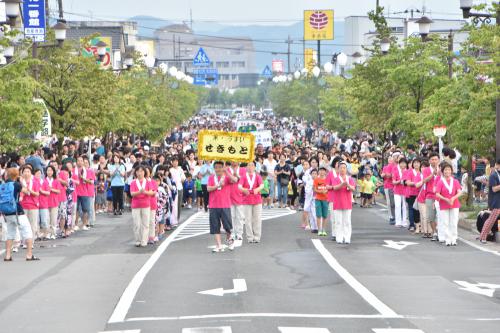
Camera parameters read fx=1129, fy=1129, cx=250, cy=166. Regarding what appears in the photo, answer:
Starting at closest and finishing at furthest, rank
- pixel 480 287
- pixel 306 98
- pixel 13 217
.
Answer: pixel 480 287
pixel 13 217
pixel 306 98

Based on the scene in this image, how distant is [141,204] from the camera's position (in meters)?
23.5

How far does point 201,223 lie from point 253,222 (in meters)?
5.74

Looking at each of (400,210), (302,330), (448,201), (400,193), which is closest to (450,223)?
(448,201)

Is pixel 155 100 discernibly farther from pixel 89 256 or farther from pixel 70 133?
pixel 89 256

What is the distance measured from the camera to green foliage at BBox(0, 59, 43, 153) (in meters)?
27.6

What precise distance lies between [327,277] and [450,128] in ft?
38.3

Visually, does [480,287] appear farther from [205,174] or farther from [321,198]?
[205,174]

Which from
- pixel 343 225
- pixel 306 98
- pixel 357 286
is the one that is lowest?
pixel 357 286

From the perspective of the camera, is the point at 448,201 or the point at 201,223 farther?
the point at 201,223

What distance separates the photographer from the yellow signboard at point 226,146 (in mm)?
23625

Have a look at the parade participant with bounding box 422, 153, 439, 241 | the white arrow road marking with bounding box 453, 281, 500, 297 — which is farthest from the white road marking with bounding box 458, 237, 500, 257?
the white arrow road marking with bounding box 453, 281, 500, 297

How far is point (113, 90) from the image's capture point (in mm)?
39031

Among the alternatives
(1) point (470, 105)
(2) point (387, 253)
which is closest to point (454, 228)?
(2) point (387, 253)

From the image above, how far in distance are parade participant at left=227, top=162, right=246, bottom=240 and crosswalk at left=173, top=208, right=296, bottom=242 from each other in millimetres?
1684
